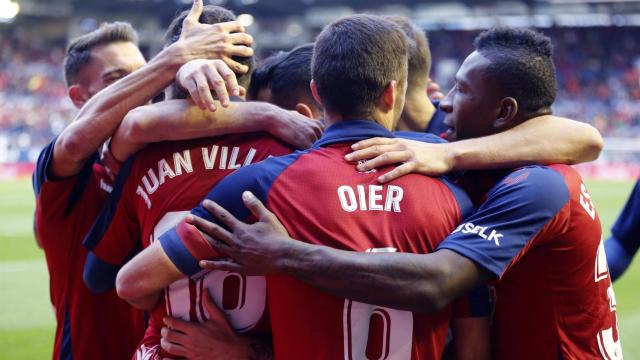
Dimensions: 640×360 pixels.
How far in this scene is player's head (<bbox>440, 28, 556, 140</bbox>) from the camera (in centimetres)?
229

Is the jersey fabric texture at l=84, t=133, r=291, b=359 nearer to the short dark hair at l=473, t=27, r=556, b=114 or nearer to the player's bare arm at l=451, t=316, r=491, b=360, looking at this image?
the player's bare arm at l=451, t=316, r=491, b=360

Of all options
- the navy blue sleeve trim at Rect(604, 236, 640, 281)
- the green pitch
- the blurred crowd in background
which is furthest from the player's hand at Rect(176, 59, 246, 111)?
the blurred crowd in background

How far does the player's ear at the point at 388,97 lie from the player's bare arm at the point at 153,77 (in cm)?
59

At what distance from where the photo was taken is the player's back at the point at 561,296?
213 cm

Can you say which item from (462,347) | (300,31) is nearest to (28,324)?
(462,347)

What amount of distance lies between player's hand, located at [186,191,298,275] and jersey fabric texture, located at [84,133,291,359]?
0.94ft

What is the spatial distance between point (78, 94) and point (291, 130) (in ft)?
5.96

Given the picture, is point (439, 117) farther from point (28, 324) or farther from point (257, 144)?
point (28, 324)

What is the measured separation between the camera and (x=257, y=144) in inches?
91.7

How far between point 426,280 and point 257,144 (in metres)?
0.80

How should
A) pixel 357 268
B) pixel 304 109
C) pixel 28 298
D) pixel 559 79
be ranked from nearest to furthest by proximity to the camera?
pixel 357 268 < pixel 304 109 < pixel 28 298 < pixel 559 79

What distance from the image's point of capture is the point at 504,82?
2289 mm

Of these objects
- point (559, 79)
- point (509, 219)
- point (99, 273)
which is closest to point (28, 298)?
point (99, 273)

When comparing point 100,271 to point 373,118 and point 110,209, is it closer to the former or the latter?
point 110,209
